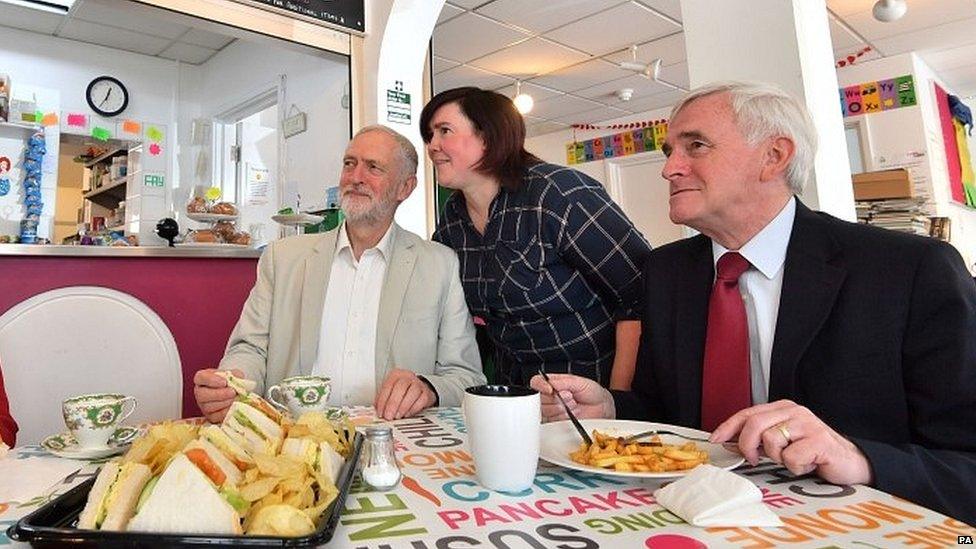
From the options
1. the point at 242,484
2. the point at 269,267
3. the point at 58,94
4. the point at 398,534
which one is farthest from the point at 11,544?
the point at 58,94

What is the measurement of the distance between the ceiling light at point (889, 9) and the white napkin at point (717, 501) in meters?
4.43

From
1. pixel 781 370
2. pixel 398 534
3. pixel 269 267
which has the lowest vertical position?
pixel 398 534

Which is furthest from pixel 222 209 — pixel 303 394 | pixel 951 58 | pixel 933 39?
pixel 951 58

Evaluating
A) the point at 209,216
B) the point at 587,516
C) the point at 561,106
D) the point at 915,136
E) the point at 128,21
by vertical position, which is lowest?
the point at 587,516

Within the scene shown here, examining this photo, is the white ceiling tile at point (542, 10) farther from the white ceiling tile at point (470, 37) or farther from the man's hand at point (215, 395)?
the man's hand at point (215, 395)

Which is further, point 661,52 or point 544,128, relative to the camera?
point 544,128

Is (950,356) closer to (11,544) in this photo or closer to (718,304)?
(718,304)

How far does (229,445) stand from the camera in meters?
0.63

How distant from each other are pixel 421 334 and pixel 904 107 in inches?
204

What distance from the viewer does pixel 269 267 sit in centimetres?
171

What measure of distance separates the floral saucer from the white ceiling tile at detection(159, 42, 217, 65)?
17.1 feet

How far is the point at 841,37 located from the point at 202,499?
221 inches

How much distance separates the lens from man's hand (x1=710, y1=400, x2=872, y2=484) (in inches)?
25.6

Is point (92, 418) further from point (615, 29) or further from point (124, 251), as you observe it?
point (615, 29)
